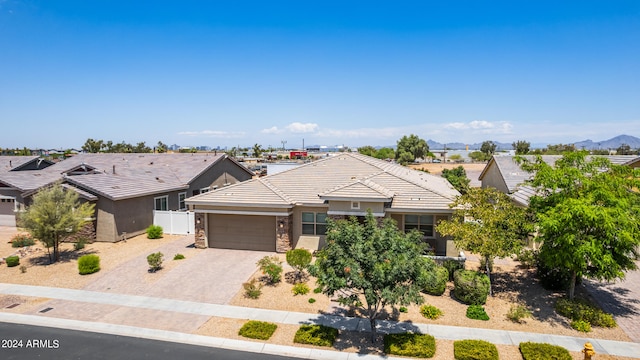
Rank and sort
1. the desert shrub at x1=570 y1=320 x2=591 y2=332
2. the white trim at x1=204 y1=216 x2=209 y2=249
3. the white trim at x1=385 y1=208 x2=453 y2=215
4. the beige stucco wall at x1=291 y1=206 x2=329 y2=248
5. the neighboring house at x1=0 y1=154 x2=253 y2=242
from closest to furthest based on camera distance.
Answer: the desert shrub at x1=570 y1=320 x2=591 y2=332 < the white trim at x1=385 y1=208 x2=453 y2=215 < the beige stucco wall at x1=291 y1=206 x2=329 y2=248 < the white trim at x1=204 y1=216 x2=209 y2=249 < the neighboring house at x1=0 y1=154 x2=253 y2=242

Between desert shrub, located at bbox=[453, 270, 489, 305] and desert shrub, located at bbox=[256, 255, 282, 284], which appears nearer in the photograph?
desert shrub, located at bbox=[453, 270, 489, 305]

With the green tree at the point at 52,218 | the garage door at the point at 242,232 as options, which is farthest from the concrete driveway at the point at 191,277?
the green tree at the point at 52,218

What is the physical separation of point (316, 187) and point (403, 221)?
5936 millimetres

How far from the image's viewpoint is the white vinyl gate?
26578 mm

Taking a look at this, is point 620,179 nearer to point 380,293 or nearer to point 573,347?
point 573,347

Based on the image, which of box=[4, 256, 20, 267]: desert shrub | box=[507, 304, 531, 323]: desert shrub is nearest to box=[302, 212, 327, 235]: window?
box=[507, 304, 531, 323]: desert shrub

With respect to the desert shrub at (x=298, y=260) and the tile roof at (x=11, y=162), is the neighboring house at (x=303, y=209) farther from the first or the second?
the tile roof at (x=11, y=162)

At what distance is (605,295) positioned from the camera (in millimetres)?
15766

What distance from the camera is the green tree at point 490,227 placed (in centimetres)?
1496

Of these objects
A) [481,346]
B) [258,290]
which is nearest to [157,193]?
[258,290]

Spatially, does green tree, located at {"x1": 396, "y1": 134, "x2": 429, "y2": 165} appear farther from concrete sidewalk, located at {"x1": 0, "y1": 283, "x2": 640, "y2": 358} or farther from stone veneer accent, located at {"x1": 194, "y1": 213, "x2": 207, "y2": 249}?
concrete sidewalk, located at {"x1": 0, "y1": 283, "x2": 640, "y2": 358}

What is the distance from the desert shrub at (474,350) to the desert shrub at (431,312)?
2090 millimetres

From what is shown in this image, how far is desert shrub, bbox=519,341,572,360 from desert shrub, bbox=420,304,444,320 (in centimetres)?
304

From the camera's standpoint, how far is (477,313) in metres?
13.9
